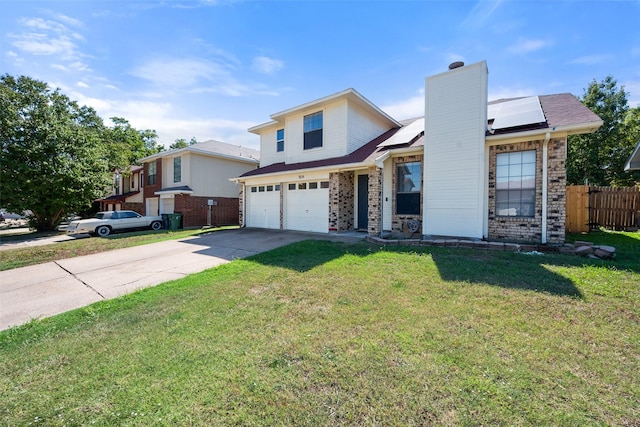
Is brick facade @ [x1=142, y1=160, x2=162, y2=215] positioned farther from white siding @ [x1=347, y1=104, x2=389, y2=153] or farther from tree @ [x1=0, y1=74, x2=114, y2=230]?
white siding @ [x1=347, y1=104, x2=389, y2=153]

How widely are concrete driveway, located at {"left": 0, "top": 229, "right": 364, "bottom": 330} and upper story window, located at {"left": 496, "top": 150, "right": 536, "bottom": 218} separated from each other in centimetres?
487

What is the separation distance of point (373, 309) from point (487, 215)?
21.9 ft

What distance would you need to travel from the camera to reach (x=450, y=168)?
9.04 m

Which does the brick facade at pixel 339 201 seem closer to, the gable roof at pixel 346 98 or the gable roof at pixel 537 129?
the gable roof at pixel 537 129

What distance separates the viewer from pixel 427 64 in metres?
9.98

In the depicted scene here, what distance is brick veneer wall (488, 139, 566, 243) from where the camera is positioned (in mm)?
7652

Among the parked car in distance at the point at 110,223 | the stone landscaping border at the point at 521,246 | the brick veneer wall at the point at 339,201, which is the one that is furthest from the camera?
→ the parked car in distance at the point at 110,223

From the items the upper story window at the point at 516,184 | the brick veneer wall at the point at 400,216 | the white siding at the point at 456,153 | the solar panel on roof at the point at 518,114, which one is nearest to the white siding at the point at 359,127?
the brick veneer wall at the point at 400,216

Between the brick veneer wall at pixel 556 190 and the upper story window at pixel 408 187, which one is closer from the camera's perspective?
the brick veneer wall at pixel 556 190

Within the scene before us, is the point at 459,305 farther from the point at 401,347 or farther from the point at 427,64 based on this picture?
the point at 427,64

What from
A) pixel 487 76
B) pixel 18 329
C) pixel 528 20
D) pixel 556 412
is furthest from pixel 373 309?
pixel 528 20

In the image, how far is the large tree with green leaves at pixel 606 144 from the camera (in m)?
19.0

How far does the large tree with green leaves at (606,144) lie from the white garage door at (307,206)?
20.1m

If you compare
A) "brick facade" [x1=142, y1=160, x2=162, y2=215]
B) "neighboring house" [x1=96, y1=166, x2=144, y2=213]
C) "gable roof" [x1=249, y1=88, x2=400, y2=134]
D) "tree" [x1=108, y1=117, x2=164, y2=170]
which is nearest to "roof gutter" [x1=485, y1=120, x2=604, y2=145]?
"gable roof" [x1=249, y1=88, x2=400, y2=134]
